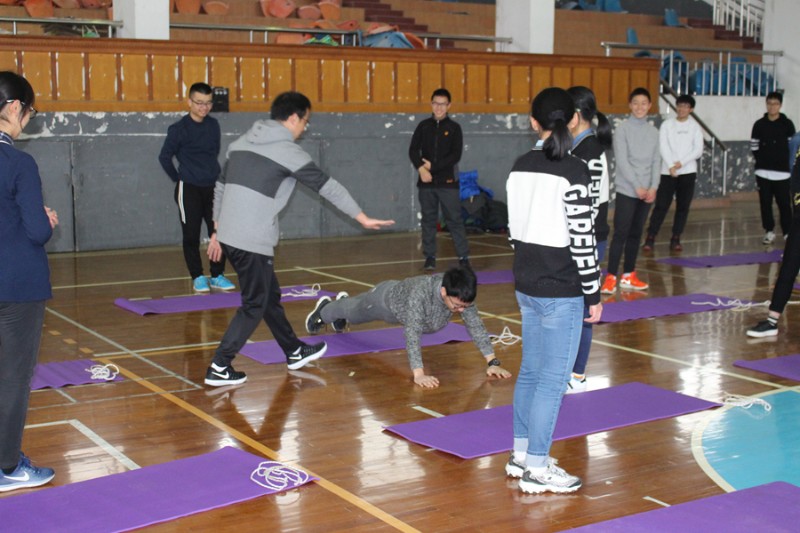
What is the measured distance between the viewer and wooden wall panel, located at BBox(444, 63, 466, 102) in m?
12.7


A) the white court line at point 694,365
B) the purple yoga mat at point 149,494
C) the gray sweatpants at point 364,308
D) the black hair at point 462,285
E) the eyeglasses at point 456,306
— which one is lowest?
the white court line at point 694,365

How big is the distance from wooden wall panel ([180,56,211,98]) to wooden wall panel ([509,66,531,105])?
423 centimetres

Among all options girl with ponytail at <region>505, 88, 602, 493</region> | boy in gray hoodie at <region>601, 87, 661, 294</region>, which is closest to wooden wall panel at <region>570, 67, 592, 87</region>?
boy in gray hoodie at <region>601, 87, 661, 294</region>

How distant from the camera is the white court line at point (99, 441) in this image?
4.18m

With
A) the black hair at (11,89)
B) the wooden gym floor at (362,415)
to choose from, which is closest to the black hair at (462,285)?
the wooden gym floor at (362,415)

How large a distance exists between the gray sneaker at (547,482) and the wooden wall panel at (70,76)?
320 inches

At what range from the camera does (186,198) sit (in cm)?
830

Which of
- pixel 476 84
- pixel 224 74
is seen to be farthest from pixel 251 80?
pixel 476 84

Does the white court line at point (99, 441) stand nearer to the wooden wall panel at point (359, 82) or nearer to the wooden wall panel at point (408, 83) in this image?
the wooden wall panel at point (359, 82)

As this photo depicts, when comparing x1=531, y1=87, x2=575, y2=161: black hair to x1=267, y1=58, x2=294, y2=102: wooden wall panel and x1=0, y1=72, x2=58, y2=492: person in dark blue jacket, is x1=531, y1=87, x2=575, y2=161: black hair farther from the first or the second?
x1=267, y1=58, x2=294, y2=102: wooden wall panel

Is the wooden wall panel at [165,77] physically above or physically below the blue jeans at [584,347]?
above

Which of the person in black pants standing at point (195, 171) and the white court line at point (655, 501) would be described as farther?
the person in black pants standing at point (195, 171)

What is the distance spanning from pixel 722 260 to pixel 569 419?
600cm

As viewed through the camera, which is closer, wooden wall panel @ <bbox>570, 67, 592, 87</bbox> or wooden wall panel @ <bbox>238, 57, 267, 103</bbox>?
wooden wall panel @ <bbox>238, 57, 267, 103</bbox>
